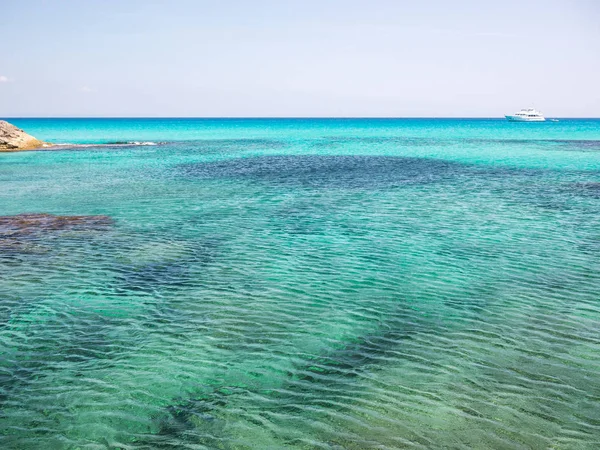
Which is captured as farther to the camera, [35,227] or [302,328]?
[35,227]

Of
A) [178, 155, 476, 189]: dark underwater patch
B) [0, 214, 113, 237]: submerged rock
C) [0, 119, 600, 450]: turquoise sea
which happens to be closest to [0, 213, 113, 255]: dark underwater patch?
[0, 214, 113, 237]: submerged rock

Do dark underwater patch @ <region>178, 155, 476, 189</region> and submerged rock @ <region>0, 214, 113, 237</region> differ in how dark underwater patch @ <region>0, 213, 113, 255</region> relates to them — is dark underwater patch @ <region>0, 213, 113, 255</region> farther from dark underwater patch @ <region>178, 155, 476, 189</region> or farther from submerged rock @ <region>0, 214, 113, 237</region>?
dark underwater patch @ <region>178, 155, 476, 189</region>

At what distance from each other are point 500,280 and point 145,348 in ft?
42.3

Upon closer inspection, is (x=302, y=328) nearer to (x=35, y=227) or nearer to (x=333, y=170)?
(x=35, y=227)

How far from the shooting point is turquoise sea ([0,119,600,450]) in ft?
33.3

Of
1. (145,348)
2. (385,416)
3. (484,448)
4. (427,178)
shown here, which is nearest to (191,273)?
(145,348)

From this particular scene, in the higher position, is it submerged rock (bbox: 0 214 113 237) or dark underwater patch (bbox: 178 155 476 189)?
dark underwater patch (bbox: 178 155 476 189)

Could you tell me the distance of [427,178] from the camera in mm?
49031

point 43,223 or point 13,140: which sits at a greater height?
point 13,140

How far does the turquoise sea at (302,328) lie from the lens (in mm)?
10141

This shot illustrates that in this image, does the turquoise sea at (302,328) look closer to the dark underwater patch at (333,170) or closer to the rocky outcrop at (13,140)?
the dark underwater patch at (333,170)

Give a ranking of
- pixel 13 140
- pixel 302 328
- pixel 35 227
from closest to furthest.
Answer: pixel 302 328 < pixel 35 227 < pixel 13 140

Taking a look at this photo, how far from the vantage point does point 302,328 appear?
14.6m

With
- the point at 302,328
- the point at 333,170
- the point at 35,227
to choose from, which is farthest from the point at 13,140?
the point at 302,328
